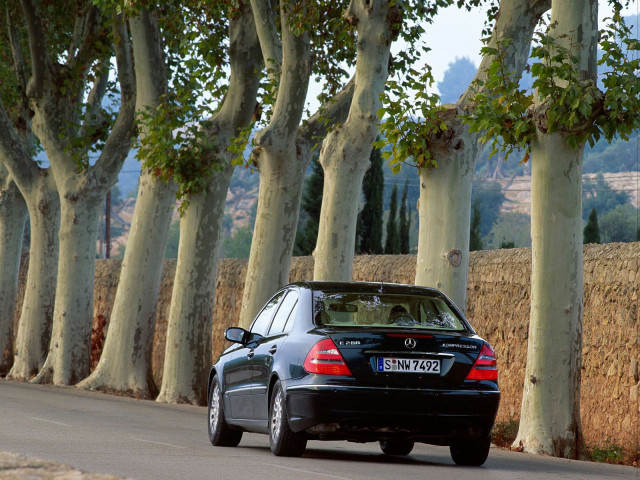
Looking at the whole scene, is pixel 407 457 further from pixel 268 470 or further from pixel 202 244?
pixel 202 244

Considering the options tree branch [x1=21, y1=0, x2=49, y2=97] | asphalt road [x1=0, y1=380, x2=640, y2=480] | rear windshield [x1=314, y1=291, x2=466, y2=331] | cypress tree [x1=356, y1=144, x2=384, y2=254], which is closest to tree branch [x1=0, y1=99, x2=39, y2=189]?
tree branch [x1=21, y1=0, x2=49, y2=97]

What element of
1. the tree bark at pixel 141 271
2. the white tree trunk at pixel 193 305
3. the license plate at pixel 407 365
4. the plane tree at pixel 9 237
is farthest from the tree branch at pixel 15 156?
the license plate at pixel 407 365

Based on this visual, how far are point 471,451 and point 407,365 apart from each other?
4.07 feet

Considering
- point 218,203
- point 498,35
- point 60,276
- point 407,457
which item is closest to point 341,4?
point 218,203

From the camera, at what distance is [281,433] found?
9883 mm

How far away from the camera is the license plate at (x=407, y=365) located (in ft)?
30.8

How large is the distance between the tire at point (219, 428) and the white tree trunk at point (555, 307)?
2993 millimetres

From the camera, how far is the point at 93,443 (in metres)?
11.0

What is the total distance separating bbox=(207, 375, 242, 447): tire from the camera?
11.6m

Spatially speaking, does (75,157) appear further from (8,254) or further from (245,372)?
(245,372)

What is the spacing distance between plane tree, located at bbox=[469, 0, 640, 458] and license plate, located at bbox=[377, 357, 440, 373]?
3172mm

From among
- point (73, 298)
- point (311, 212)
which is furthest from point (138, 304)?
point (311, 212)

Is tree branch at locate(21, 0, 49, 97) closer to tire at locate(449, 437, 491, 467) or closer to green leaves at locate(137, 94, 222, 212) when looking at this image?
green leaves at locate(137, 94, 222, 212)

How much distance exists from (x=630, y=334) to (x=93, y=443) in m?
6.44
